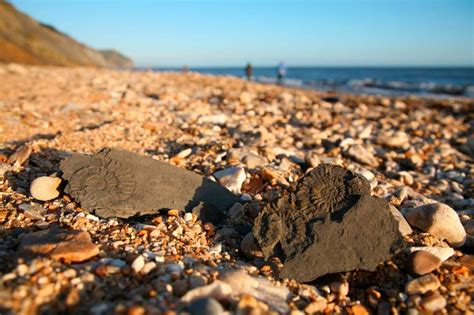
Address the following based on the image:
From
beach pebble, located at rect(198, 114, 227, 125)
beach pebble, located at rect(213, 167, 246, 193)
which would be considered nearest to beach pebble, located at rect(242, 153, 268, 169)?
beach pebble, located at rect(213, 167, 246, 193)

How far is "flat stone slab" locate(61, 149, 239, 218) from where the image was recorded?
2.41 metres

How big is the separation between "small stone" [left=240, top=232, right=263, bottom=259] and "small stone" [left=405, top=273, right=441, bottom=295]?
32.1 inches

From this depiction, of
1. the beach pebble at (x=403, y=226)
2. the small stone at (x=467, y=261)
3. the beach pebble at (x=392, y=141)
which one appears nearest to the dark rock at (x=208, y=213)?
the beach pebble at (x=403, y=226)

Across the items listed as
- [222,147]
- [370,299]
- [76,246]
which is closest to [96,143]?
[222,147]

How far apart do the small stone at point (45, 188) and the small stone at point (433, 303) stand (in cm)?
238

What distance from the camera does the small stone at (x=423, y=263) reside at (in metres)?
1.94

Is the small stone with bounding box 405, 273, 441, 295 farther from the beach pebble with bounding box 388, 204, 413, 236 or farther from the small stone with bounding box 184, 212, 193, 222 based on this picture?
the small stone with bounding box 184, 212, 193, 222

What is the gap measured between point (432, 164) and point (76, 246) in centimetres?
453

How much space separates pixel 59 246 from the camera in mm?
1758

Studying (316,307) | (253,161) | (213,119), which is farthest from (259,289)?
(213,119)

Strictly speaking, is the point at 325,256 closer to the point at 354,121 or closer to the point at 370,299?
the point at 370,299

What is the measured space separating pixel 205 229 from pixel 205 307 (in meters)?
0.92

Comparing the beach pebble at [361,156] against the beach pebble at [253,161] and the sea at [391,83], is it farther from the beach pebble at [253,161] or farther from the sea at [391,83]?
the sea at [391,83]

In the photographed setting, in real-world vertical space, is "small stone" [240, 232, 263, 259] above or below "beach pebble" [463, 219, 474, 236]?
above
